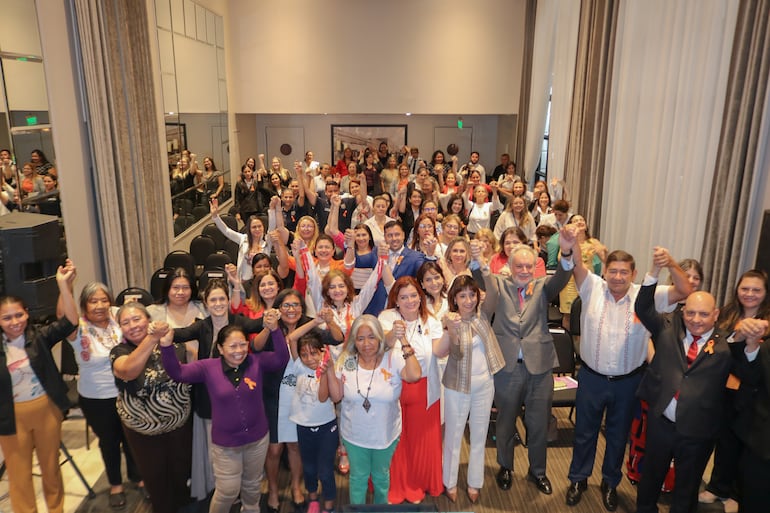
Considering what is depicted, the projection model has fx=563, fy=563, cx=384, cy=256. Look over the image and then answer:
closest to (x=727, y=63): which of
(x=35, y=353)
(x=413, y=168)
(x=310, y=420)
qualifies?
(x=310, y=420)

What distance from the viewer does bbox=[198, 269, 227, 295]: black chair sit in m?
5.27

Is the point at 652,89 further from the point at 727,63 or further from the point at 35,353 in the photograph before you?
the point at 35,353

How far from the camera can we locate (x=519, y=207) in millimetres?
6789

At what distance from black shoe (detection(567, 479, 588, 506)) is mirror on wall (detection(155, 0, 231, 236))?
6576 millimetres

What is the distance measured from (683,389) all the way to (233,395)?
2.70m

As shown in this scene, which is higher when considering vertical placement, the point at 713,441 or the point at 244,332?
the point at 244,332

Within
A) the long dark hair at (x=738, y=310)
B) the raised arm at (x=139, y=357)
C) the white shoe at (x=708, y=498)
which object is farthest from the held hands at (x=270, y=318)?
the white shoe at (x=708, y=498)

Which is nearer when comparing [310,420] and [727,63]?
[310,420]

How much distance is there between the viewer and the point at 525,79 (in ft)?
37.8

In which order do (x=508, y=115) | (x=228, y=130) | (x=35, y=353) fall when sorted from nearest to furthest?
(x=35, y=353) → (x=228, y=130) → (x=508, y=115)

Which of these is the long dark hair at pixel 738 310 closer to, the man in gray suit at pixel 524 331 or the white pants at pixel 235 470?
the man in gray suit at pixel 524 331

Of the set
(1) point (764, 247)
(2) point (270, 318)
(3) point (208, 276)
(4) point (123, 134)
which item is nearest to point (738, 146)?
(1) point (764, 247)

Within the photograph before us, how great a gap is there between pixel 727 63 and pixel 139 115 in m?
6.35

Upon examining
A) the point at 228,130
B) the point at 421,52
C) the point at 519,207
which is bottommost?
the point at 519,207
